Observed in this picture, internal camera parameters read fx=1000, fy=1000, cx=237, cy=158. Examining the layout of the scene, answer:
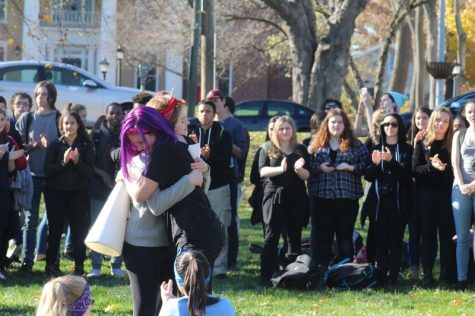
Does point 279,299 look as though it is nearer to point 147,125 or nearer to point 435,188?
point 435,188

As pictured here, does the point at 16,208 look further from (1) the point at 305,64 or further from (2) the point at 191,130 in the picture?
(1) the point at 305,64

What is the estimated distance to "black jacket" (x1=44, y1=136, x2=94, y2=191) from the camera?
35.8 ft

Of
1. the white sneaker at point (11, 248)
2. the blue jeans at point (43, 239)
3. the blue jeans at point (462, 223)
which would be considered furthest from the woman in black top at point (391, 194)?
the white sneaker at point (11, 248)

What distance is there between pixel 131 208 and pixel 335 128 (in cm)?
452

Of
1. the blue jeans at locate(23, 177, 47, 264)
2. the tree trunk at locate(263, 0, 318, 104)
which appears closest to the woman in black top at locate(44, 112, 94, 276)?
the blue jeans at locate(23, 177, 47, 264)

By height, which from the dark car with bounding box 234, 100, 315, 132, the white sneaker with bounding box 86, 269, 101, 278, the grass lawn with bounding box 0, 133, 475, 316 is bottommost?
the grass lawn with bounding box 0, 133, 475, 316

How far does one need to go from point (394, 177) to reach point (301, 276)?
1.52 meters

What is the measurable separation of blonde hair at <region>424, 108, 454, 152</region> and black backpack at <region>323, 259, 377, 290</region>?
1513mm

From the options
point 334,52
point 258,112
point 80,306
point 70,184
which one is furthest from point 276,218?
point 258,112

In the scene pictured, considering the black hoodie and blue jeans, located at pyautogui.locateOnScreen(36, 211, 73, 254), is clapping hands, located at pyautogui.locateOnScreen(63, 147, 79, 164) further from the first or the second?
the black hoodie

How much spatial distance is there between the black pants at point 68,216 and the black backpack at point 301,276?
7.27 feet

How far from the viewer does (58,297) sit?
17.3 ft

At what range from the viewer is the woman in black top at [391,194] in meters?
10.8

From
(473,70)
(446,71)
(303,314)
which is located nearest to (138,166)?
(303,314)
